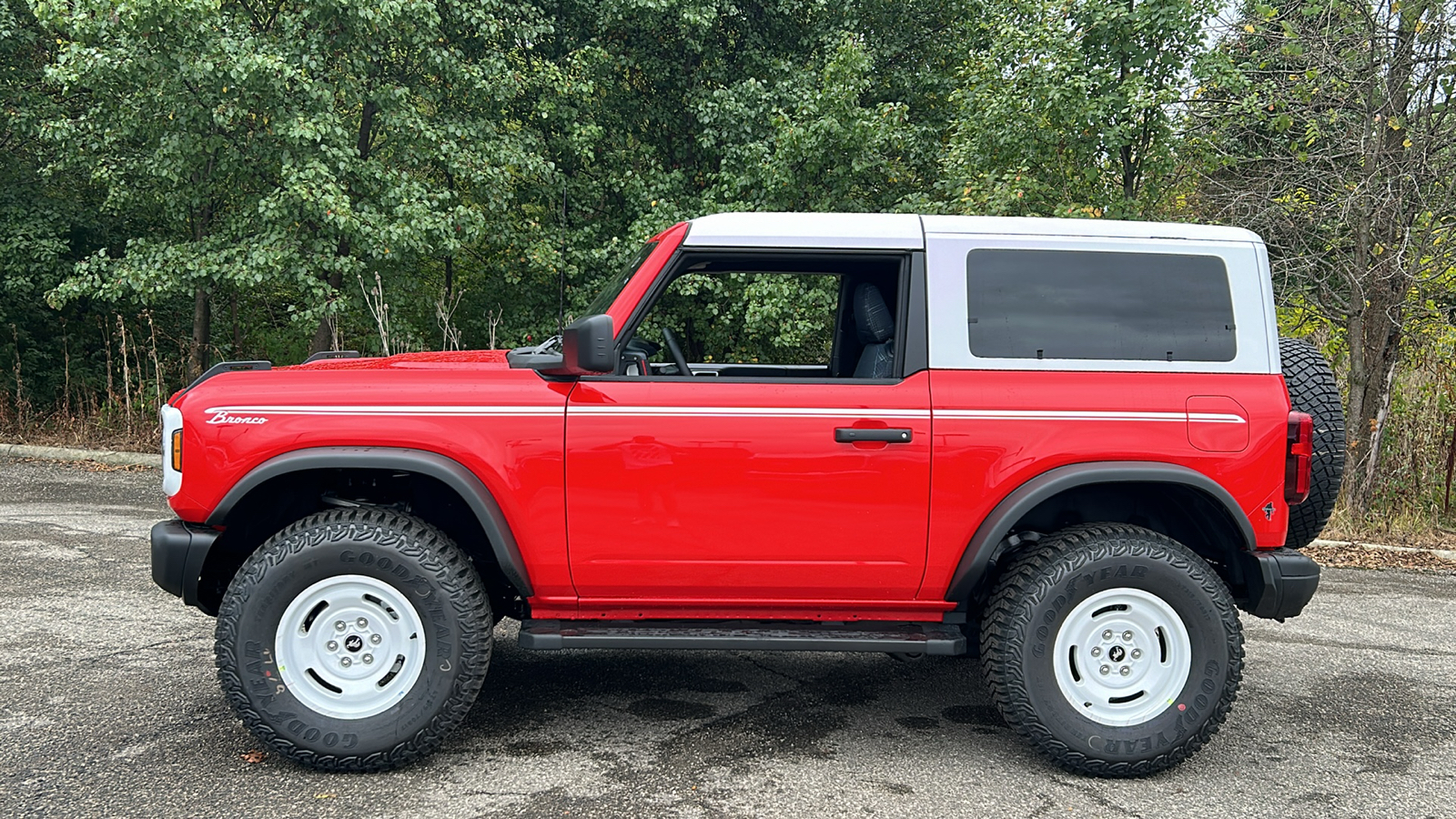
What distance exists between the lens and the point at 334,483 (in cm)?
395

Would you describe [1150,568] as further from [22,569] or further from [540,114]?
[540,114]

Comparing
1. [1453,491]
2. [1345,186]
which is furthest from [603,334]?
[1453,491]

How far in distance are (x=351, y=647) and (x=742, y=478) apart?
1488mm

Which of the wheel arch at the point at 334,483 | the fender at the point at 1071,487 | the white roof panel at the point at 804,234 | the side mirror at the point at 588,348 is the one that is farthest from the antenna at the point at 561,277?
the fender at the point at 1071,487

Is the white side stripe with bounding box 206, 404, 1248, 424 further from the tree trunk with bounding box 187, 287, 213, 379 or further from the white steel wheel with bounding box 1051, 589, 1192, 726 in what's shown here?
the tree trunk with bounding box 187, 287, 213, 379

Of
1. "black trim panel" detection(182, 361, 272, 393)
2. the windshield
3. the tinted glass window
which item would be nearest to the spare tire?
the tinted glass window

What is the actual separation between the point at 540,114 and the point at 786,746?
11819mm

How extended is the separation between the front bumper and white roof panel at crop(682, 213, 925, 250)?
200 cm

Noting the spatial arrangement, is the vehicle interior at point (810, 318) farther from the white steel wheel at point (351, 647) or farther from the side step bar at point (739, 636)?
the white steel wheel at point (351, 647)

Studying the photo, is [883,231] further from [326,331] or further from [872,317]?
[326,331]

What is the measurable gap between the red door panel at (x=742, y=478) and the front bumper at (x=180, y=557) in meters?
1.27

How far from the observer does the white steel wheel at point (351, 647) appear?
11.7ft

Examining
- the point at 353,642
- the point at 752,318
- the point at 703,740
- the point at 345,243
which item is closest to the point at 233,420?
the point at 353,642

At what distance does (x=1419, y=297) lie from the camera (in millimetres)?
9547
